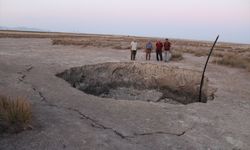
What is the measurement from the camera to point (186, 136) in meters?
6.24

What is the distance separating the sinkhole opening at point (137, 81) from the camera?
45.5 feet

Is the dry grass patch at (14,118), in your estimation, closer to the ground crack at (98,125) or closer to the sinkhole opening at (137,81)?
the ground crack at (98,125)

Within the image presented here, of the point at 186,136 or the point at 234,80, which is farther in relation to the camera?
the point at 234,80

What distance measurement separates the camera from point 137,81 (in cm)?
1532

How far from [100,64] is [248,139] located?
32.8ft

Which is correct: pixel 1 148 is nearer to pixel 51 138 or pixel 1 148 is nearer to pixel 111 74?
pixel 51 138

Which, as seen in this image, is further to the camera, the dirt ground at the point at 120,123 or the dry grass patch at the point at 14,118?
the dry grass patch at the point at 14,118

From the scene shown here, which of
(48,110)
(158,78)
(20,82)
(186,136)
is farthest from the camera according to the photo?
(158,78)

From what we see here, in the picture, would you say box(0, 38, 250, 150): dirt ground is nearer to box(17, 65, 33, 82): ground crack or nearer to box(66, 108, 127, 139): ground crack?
box(66, 108, 127, 139): ground crack

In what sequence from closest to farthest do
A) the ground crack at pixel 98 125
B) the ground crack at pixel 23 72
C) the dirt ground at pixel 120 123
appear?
the dirt ground at pixel 120 123 < the ground crack at pixel 98 125 < the ground crack at pixel 23 72

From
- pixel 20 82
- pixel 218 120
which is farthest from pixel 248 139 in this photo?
pixel 20 82

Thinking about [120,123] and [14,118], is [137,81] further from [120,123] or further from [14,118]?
[14,118]

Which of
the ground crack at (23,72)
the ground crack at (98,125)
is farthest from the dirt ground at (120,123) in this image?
the ground crack at (23,72)

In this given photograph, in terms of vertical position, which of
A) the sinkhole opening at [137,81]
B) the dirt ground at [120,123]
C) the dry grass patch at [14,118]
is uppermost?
the dry grass patch at [14,118]
